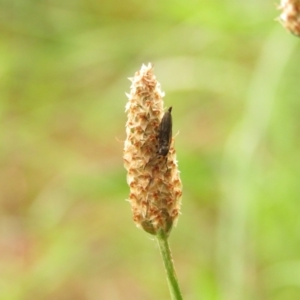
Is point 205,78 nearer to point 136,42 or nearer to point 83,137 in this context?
point 136,42

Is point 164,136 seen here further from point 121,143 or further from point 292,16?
point 121,143

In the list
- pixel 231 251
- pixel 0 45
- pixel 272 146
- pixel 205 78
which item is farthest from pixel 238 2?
pixel 0 45

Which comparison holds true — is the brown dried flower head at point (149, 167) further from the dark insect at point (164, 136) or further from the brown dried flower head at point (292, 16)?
the brown dried flower head at point (292, 16)

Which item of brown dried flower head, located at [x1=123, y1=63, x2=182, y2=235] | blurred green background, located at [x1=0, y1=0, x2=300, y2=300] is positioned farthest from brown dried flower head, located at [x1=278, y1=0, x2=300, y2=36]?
blurred green background, located at [x1=0, y1=0, x2=300, y2=300]

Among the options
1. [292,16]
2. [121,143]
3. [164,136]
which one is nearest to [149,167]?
[164,136]

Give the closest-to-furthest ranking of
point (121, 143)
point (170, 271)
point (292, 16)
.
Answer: point (170, 271)
point (292, 16)
point (121, 143)

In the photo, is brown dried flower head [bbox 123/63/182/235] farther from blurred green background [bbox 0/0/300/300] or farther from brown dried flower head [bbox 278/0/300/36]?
blurred green background [bbox 0/0/300/300]
